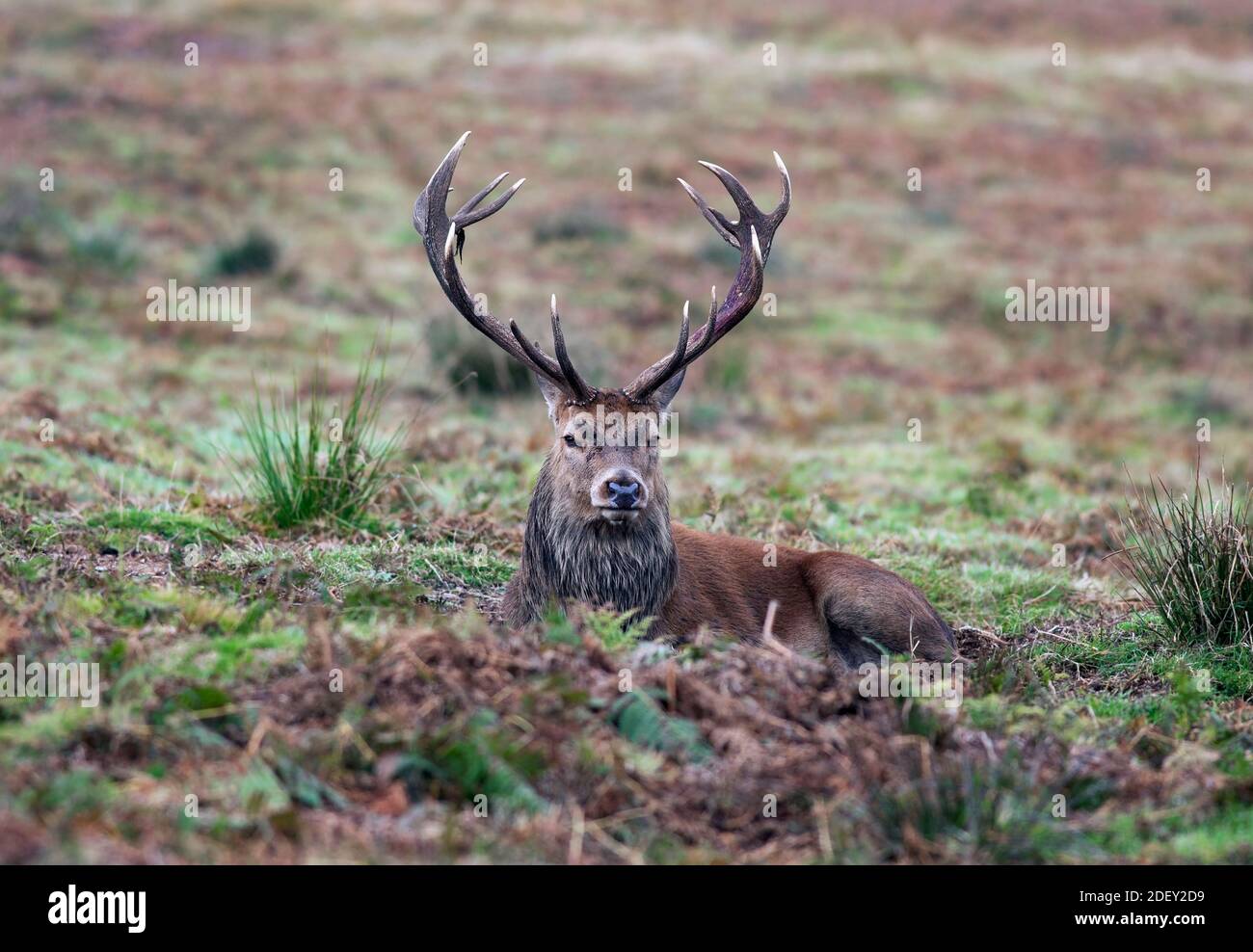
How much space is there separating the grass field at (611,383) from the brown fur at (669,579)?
1.09 feet

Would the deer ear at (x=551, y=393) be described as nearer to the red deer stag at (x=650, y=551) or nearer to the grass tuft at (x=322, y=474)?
the red deer stag at (x=650, y=551)

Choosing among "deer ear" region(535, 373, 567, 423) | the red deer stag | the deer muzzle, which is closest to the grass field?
the red deer stag

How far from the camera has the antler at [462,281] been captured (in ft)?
24.6

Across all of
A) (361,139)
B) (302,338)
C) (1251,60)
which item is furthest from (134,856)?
(1251,60)

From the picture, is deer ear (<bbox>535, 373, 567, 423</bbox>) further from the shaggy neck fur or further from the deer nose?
the deer nose

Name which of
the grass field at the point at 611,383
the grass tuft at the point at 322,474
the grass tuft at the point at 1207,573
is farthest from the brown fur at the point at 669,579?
the grass tuft at the point at 322,474

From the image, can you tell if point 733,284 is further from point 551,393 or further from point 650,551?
point 650,551

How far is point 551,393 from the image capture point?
791 cm

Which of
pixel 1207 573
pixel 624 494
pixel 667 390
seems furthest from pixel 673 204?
pixel 624 494

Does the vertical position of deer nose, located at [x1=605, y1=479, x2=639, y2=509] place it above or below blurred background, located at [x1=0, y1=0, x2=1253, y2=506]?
below

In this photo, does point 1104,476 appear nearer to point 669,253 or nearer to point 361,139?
point 669,253

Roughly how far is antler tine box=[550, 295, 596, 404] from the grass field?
4.09ft

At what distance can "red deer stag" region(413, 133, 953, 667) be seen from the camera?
24.3 feet

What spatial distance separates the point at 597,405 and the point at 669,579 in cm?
97
